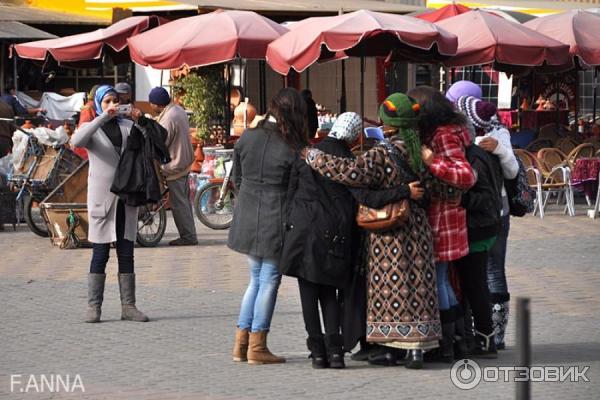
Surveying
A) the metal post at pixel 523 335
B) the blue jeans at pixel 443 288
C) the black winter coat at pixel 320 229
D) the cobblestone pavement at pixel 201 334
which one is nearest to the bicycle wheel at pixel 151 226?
the cobblestone pavement at pixel 201 334

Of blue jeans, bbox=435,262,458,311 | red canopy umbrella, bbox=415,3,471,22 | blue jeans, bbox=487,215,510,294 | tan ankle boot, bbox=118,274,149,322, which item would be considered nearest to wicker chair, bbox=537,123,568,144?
red canopy umbrella, bbox=415,3,471,22

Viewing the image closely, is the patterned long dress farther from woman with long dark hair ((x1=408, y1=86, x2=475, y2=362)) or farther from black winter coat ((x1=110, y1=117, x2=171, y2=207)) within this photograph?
→ black winter coat ((x1=110, y1=117, x2=171, y2=207))

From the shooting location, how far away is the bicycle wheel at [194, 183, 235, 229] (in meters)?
17.2

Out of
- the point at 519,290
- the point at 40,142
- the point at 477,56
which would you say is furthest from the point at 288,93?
the point at 477,56

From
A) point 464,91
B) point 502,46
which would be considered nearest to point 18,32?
point 502,46

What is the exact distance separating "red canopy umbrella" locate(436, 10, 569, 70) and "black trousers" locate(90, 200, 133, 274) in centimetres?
1080

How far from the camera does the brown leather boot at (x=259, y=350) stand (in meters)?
8.41

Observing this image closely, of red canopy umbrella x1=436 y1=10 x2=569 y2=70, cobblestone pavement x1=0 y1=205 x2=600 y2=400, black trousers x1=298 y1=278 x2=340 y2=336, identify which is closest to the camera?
cobblestone pavement x1=0 y1=205 x2=600 y2=400

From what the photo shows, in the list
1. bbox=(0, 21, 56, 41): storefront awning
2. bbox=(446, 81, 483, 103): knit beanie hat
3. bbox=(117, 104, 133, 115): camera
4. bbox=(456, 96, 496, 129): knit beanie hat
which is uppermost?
bbox=(0, 21, 56, 41): storefront awning

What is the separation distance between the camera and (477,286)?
843cm

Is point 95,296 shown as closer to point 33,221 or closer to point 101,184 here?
point 101,184

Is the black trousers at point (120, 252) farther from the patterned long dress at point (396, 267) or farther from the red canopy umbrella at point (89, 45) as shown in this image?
the red canopy umbrella at point (89, 45)

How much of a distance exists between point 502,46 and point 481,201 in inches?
465

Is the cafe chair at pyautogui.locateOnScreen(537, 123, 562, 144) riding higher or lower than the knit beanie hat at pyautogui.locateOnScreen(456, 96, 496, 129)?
lower
